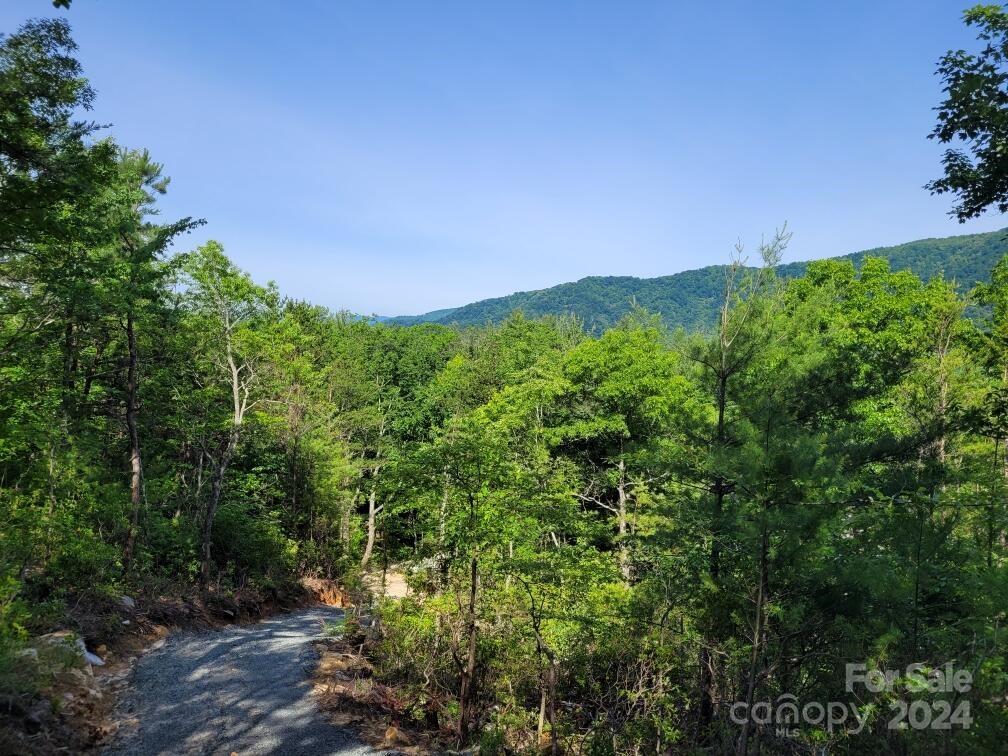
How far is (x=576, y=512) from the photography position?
8.77 metres

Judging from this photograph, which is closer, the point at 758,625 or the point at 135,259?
the point at 758,625

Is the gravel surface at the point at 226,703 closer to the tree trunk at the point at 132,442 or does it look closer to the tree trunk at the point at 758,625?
the tree trunk at the point at 132,442

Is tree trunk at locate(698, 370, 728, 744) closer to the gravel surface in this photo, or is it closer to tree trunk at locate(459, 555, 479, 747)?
tree trunk at locate(459, 555, 479, 747)

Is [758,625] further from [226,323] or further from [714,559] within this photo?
[226,323]

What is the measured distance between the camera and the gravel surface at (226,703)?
25.6 feet

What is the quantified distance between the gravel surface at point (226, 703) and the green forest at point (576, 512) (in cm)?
171

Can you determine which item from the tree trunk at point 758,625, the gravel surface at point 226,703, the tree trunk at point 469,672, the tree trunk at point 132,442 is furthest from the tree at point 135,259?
the tree trunk at point 758,625

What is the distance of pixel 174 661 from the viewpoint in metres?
11.0

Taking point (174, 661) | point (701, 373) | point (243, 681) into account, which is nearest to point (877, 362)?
point (701, 373)

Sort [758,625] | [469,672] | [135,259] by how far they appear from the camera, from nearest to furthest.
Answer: [758,625], [469,672], [135,259]

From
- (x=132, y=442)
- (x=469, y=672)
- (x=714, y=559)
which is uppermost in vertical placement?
(x=132, y=442)

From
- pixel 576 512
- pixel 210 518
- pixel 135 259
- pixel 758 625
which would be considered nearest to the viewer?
pixel 758 625

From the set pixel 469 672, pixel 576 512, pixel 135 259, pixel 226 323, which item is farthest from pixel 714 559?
pixel 226 323

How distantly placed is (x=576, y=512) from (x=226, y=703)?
22.0 feet
